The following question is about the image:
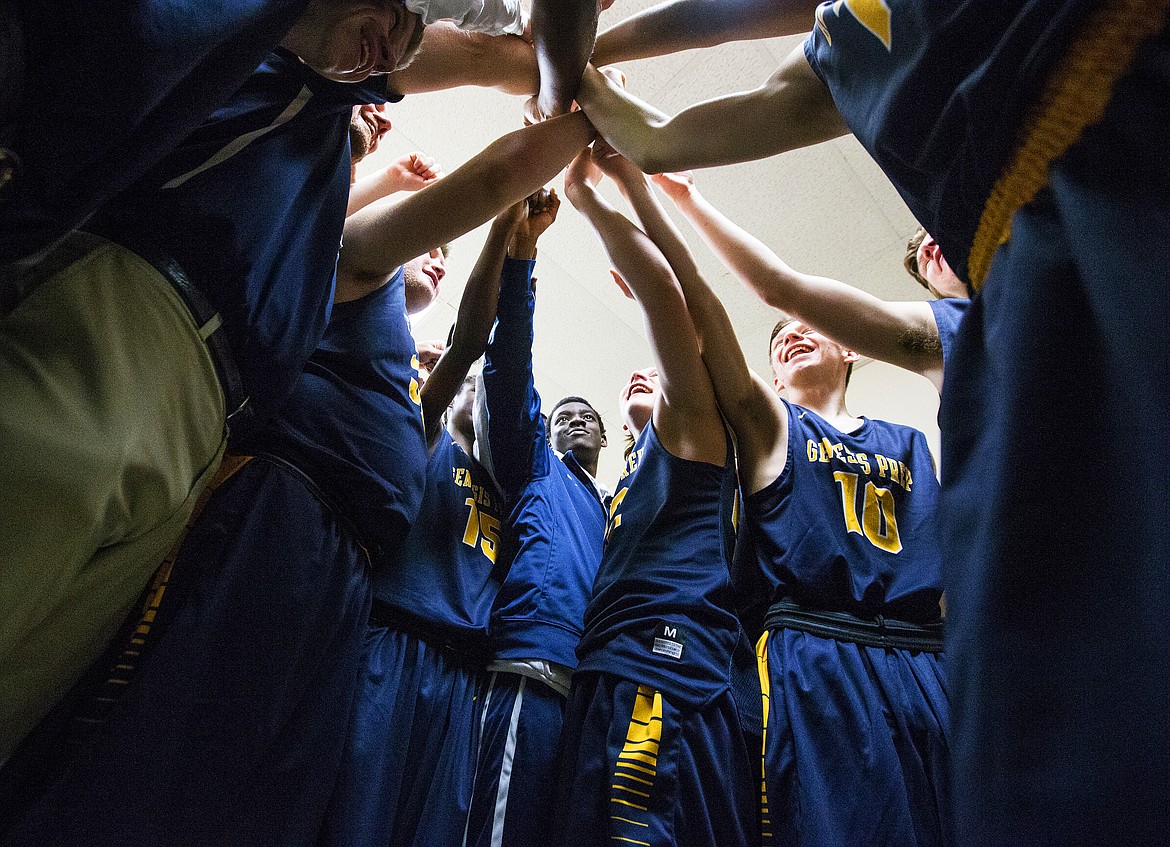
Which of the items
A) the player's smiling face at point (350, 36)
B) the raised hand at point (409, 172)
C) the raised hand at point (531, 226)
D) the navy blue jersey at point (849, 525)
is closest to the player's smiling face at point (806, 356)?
the navy blue jersey at point (849, 525)

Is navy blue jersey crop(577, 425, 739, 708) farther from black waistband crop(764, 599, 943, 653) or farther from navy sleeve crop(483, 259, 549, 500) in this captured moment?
navy sleeve crop(483, 259, 549, 500)

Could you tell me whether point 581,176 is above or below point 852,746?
above

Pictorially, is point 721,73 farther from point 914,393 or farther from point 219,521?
point 219,521

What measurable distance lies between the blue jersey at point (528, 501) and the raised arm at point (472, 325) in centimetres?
3

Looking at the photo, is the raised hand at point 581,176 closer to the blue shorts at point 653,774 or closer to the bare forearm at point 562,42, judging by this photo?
the bare forearm at point 562,42

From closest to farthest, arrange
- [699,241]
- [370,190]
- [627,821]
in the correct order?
[627,821] < [370,190] < [699,241]

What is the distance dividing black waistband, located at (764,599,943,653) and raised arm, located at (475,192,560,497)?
0.58 metres

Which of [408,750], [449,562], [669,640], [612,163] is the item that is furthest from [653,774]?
[612,163]

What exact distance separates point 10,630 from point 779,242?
2.21 metres

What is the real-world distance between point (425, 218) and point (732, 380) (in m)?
0.62

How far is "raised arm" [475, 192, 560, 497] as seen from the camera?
4.88ft

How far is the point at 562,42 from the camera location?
4.27ft

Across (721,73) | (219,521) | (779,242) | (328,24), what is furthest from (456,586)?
(779,242)

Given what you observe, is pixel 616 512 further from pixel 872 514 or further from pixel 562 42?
pixel 562 42
